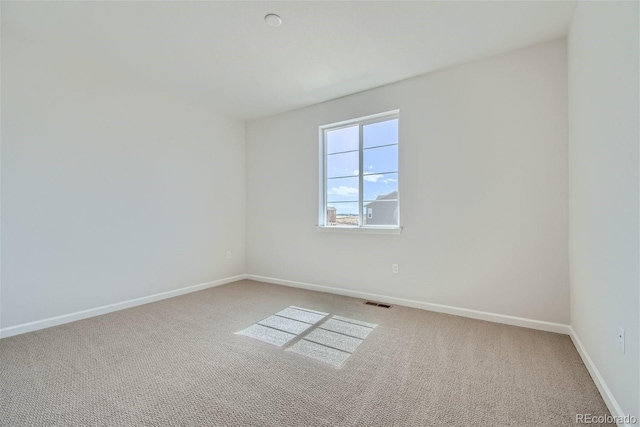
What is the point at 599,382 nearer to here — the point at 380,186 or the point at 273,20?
the point at 380,186

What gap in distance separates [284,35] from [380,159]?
1749 mm

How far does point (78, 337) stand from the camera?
2.36 meters

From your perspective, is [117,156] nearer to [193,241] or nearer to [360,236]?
[193,241]

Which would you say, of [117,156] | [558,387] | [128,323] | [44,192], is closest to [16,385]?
[128,323]

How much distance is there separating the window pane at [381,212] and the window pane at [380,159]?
0.41 m

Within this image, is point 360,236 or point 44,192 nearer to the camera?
point 44,192

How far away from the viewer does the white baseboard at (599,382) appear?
4.53 feet

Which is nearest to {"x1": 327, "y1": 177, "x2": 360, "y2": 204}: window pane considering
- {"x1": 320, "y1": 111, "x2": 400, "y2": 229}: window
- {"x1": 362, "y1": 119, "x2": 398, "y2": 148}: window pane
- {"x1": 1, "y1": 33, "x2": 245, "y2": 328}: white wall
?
{"x1": 320, "y1": 111, "x2": 400, "y2": 229}: window

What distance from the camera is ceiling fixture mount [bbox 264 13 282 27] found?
2.11m

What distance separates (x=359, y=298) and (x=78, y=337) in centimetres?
280

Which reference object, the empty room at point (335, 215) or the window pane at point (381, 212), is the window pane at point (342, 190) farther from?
the window pane at point (381, 212)

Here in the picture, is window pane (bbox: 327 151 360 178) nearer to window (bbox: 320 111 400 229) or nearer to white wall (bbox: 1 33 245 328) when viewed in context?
window (bbox: 320 111 400 229)

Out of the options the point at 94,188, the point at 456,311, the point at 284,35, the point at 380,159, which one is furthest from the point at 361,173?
the point at 94,188

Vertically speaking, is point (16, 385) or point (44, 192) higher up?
point (44, 192)
